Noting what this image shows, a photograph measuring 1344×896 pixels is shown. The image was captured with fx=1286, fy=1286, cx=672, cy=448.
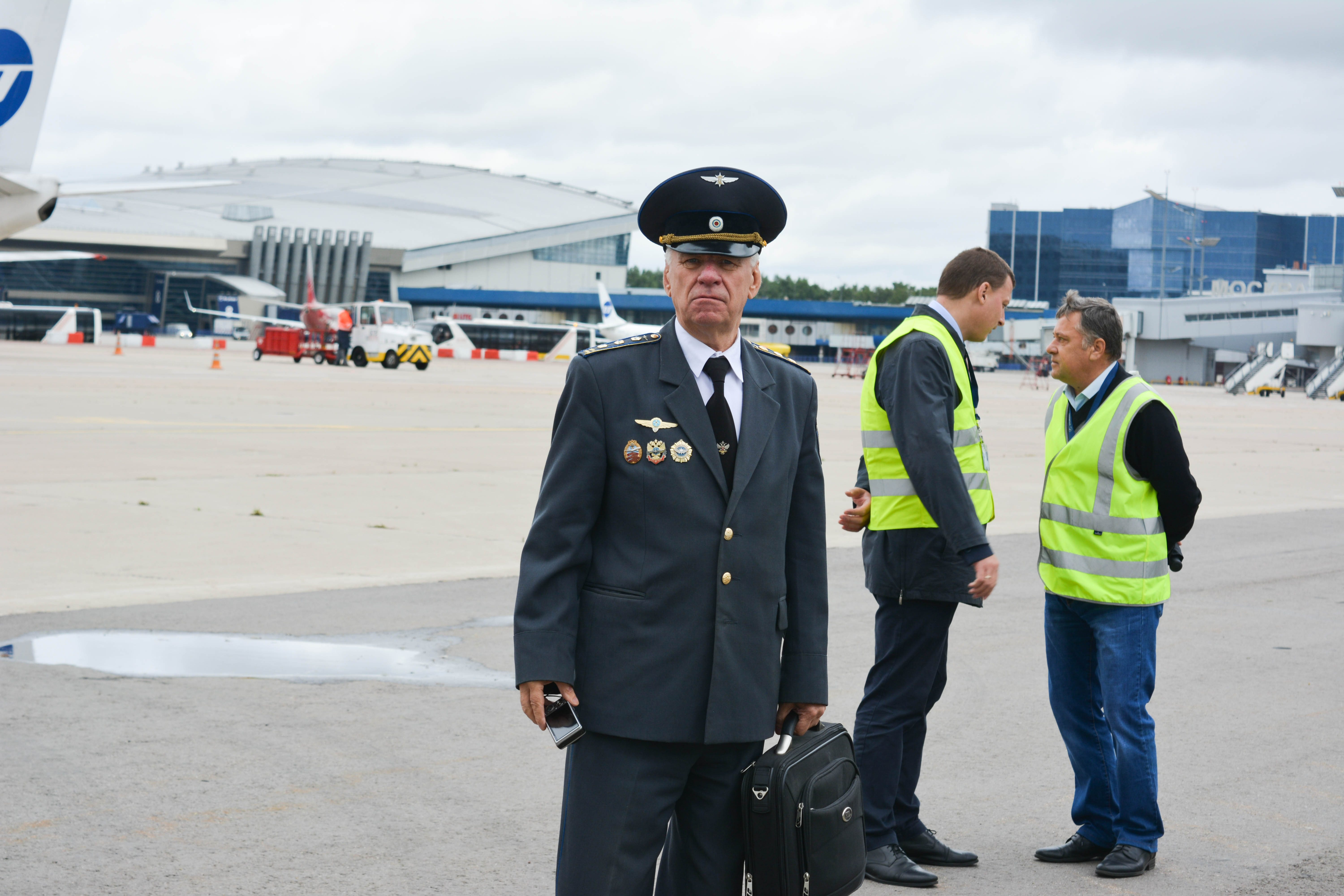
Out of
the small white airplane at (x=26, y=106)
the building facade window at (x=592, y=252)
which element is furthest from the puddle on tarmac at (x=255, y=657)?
the building facade window at (x=592, y=252)

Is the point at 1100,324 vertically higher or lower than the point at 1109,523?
higher

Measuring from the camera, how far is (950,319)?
4.50m

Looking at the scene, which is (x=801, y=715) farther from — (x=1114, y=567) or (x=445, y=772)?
(x=445, y=772)

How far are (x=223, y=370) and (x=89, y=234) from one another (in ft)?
269

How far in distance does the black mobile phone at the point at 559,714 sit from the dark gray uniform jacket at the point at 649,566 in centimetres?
6

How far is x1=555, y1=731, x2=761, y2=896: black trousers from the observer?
279 centimetres

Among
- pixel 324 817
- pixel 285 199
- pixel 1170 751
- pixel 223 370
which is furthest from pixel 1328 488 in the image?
pixel 285 199

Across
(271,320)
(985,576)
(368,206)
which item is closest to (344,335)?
(271,320)

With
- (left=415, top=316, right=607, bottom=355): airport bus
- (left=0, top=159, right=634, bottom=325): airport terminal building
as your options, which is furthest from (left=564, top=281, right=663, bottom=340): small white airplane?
(left=0, top=159, right=634, bottom=325): airport terminal building

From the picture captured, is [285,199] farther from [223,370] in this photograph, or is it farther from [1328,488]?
[1328,488]

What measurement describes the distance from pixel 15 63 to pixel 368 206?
114m

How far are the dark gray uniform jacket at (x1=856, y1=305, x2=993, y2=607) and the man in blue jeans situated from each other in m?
0.49

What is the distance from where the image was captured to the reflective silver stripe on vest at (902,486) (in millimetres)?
4340

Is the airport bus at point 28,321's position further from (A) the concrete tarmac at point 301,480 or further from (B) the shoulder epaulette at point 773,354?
(B) the shoulder epaulette at point 773,354
